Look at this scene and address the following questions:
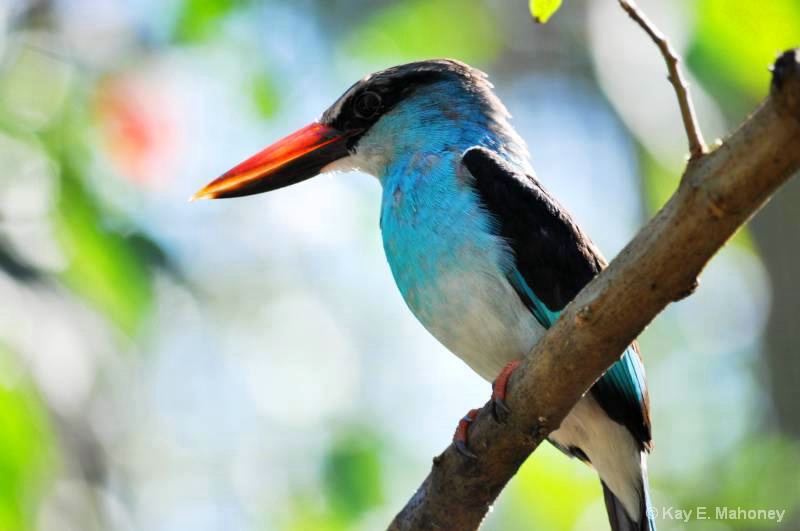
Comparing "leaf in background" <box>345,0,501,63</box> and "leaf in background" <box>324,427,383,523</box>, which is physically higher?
"leaf in background" <box>345,0,501,63</box>

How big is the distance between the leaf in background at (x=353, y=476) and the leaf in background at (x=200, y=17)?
202 cm

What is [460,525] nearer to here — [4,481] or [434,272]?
[434,272]

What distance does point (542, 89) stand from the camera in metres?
9.84

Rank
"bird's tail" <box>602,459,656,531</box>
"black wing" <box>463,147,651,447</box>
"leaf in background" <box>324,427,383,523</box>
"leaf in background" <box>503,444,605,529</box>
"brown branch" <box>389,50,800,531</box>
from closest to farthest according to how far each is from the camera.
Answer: "brown branch" <box>389,50,800,531</box> < "black wing" <box>463,147,651,447</box> < "bird's tail" <box>602,459,656,531</box> < "leaf in background" <box>324,427,383,523</box> < "leaf in background" <box>503,444,605,529</box>

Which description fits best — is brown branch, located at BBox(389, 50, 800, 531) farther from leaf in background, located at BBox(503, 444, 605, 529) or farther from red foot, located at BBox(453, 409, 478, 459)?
leaf in background, located at BBox(503, 444, 605, 529)

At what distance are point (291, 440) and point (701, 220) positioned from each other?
5005mm

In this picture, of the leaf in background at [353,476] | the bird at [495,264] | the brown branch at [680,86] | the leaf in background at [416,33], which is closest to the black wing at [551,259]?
the bird at [495,264]

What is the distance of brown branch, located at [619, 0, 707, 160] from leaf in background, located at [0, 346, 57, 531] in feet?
6.68

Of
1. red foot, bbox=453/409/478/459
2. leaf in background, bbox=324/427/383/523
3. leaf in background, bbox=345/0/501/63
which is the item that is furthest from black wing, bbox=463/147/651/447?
leaf in background, bbox=324/427/383/523

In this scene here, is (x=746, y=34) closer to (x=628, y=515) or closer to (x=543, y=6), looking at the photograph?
(x=543, y=6)

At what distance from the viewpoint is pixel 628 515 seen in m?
3.93

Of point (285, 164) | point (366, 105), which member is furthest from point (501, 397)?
point (285, 164)

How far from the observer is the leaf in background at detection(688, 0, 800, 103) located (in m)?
3.23

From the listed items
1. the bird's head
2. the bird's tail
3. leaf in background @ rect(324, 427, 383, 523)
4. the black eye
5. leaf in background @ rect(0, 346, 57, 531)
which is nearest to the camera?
leaf in background @ rect(0, 346, 57, 531)
